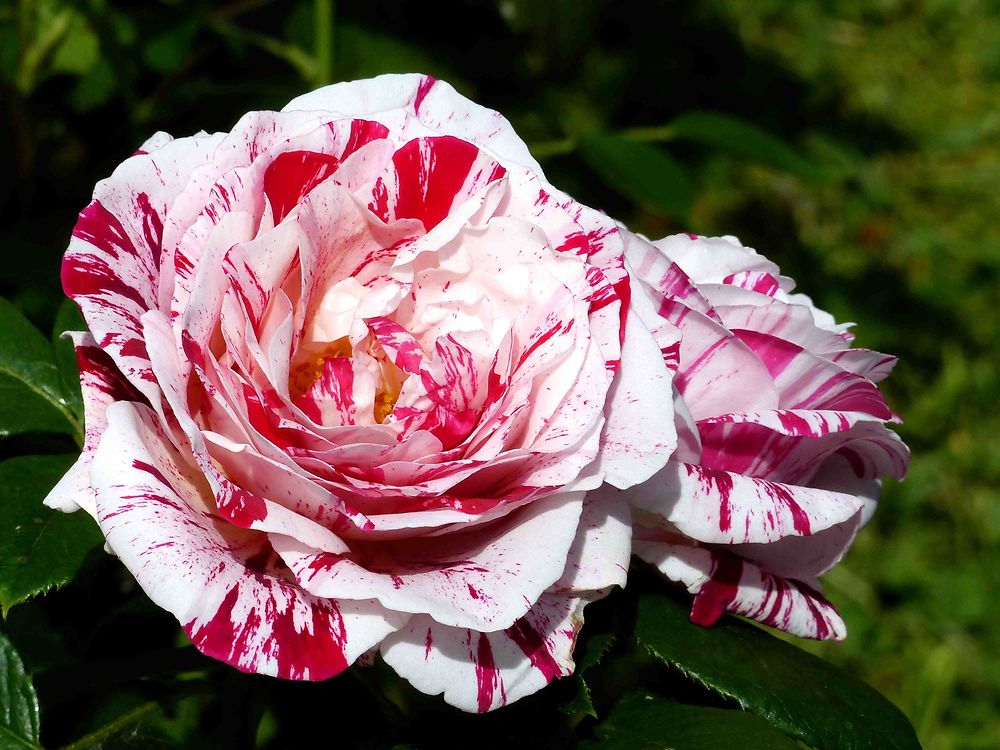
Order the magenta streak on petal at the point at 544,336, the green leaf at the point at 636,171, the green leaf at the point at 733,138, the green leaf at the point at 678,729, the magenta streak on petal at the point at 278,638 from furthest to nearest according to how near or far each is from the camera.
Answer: the green leaf at the point at 733,138 < the green leaf at the point at 636,171 < the green leaf at the point at 678,729 < the magenta streak on petal at the point at 544,336 < the magenta streak on petal at the point at 278,638

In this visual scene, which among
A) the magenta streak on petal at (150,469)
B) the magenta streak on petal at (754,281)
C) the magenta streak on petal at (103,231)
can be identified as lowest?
the magenta streak on petal at (150,469)

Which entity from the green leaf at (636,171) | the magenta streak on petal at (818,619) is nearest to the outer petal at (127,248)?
the magenta streak on petal at (818,619)

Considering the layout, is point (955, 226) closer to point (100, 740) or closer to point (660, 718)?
point (660, 718)

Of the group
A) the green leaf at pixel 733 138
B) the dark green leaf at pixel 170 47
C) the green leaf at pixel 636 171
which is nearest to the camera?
the green leaf at pixel 636 171

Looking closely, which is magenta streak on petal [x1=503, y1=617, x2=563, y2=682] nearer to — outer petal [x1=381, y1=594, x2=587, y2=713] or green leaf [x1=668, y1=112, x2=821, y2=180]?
outer petal [x1=381, y1=594, x2=587, y2=713]

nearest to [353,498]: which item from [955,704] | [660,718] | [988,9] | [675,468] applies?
[675,468]

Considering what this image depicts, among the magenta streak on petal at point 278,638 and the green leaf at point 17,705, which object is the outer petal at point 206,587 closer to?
the magenta streak on petal at point 278,638

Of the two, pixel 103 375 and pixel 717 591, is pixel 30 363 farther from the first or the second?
pixel 717 591

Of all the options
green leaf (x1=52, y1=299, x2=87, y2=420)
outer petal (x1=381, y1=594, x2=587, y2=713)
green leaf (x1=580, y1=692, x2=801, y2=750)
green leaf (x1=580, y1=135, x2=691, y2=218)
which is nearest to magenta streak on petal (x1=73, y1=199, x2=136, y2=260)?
green leaf (x1=52, y1=299, x2=87, y2=420)
